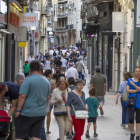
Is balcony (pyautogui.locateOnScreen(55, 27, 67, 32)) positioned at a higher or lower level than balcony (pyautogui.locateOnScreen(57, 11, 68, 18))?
lower

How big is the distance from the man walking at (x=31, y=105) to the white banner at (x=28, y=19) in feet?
37.7

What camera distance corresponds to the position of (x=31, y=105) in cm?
643

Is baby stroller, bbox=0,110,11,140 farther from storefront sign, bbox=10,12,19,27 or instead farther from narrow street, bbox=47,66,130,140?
storefront sign, bbox=10,12,19,27

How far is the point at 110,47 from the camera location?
73.4 ft

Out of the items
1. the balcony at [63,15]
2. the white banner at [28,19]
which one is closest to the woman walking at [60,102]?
the white banner at [28,19]

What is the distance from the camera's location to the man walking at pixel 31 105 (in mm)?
6418

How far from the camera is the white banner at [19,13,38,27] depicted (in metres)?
17.9

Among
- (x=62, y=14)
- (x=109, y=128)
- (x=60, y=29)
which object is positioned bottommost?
(x=109, y=128)

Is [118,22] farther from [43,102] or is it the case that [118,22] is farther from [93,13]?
[43,102]

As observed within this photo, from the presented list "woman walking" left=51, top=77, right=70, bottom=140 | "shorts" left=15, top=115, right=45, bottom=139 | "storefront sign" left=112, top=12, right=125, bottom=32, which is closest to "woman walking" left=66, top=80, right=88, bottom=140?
"woman walking" left=51, top=77, right=70, bottom=140

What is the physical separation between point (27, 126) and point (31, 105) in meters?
0.40

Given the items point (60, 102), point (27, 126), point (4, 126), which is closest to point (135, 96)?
point (60, 102)

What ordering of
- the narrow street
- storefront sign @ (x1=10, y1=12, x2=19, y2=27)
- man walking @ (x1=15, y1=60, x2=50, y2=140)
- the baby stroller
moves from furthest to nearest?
storefront sign @ (x1=10, y1=12, x2=19, y2=27) < the narrow street < the baby stroller < man walking @ (x1=15, y1=60, x2=50, y2=140)

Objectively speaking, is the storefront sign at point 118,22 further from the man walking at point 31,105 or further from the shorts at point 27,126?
the shorts at point 27,126
